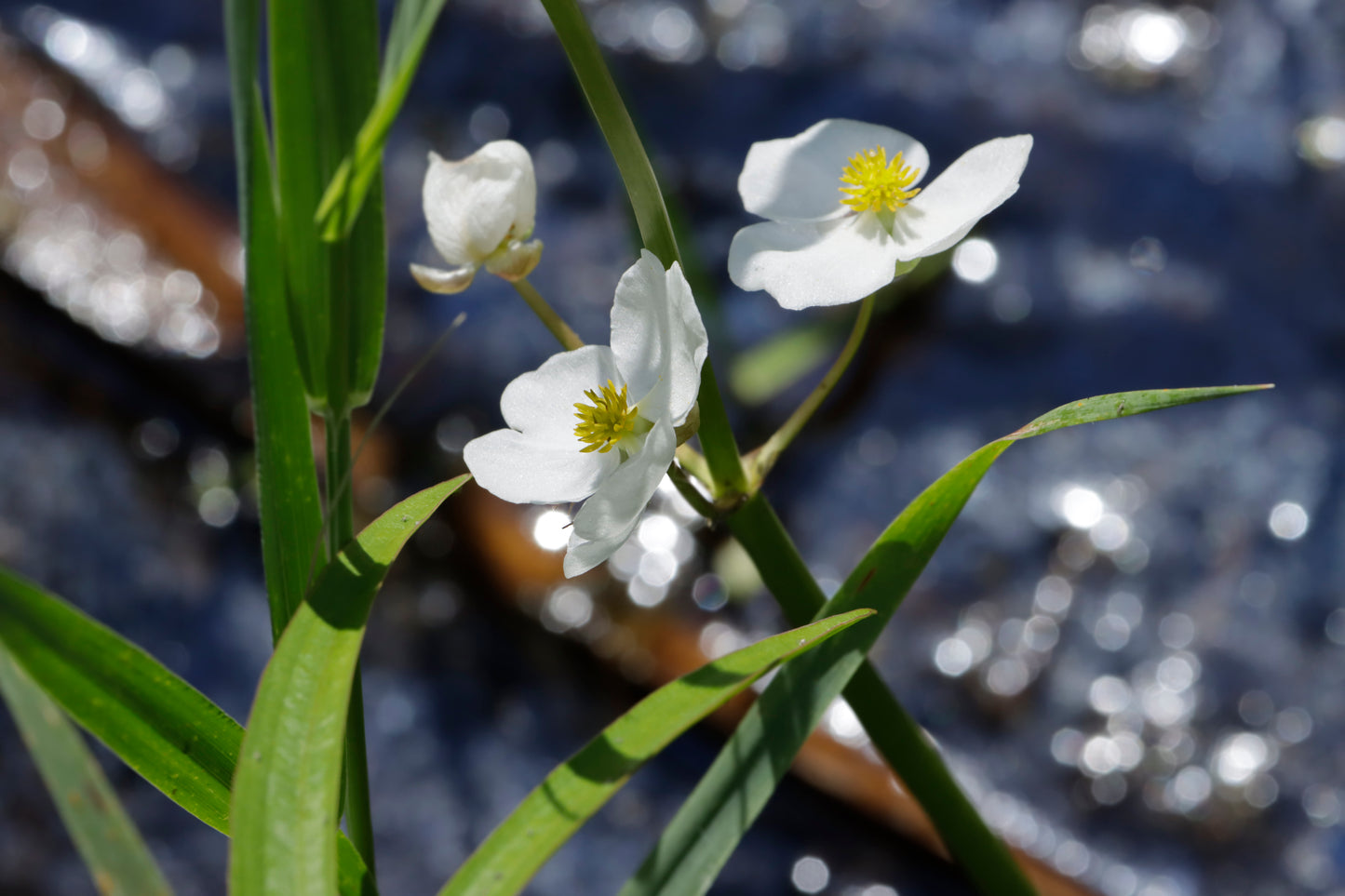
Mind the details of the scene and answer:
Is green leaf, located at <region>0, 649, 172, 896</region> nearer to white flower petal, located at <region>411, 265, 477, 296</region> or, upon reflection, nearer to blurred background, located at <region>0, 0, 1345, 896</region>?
white flower petal, located at <region>411, 265, 477, 296</region>

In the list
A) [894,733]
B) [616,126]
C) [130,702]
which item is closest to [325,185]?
[616,126]

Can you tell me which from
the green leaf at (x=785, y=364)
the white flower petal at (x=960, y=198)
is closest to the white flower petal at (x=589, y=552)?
the white flower petal at (x=960, y=198)

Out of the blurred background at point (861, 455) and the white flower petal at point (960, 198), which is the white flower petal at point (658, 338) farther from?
the blurred background at point (861, 455)

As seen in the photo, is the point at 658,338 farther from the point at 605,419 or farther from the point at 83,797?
the point at 83,797

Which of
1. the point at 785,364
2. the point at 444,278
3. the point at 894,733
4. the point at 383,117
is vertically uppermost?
the point at 383,117

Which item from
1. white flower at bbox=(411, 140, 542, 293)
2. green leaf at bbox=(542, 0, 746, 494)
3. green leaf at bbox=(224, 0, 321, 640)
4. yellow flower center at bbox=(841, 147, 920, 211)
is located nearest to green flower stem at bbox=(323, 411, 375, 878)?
green leaf at bbox=(224, 0, 321, 640)

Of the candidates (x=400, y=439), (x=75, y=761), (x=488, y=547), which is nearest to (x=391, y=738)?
(x=488, y=547)

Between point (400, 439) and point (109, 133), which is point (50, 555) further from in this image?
point (109, 133)
